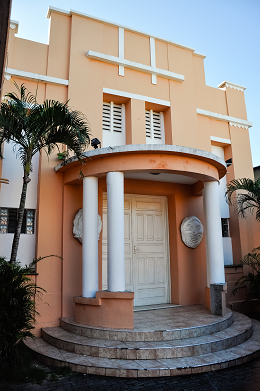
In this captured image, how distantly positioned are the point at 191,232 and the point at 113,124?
11.5 ft

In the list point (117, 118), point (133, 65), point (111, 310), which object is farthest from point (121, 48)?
point (111, 310)

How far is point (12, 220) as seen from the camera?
6.72 meters

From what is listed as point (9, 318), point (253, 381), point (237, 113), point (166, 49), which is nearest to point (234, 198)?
point (237, 113)

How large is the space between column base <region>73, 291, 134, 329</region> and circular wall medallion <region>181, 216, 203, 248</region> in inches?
110

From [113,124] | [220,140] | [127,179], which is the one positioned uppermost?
[220,140]

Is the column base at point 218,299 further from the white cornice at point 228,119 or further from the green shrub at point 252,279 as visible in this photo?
the white cornice at point 228,119

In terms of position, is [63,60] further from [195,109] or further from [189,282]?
[189,282]

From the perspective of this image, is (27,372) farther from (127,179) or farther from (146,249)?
(127,179)

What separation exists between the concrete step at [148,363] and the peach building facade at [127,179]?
80 cm

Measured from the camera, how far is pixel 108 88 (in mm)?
7918

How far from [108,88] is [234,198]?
4.94 m

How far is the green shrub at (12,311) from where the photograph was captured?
14.7 feet

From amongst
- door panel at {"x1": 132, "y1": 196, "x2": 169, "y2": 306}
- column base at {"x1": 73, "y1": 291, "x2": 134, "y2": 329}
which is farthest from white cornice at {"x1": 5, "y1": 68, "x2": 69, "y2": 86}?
column base at {"x1": 73, "y1": 291, "x2": 134, "y2": 329}

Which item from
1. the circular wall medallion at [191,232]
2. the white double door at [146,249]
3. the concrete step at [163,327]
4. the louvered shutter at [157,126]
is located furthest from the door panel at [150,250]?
the louvered shutter at [157,126]
